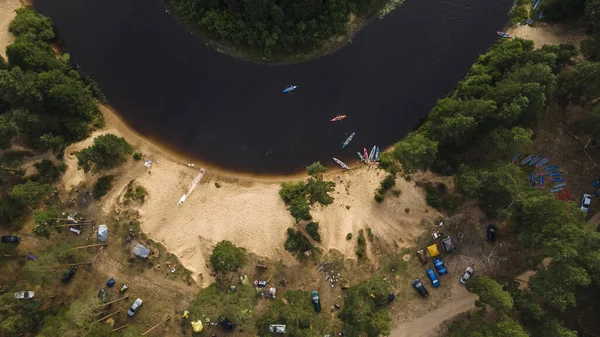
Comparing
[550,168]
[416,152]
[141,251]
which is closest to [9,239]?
[141,251]

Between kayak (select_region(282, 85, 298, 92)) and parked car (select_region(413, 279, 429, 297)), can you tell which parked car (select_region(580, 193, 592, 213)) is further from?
kayak (select_region(282, 85, 298, 92))

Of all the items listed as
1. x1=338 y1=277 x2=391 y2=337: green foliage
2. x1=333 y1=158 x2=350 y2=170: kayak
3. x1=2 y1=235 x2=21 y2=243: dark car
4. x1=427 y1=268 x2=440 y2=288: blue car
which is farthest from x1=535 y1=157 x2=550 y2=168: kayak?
x1=2 y1=235 x2=21 y2=243: dark car

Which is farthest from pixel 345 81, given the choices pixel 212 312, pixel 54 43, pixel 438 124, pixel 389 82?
pixel 54 43

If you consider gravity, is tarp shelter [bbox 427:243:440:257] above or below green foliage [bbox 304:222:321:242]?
below

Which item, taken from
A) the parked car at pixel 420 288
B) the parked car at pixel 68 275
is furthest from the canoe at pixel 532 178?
the parked car at pixel 68 275

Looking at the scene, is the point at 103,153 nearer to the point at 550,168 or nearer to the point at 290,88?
the point at 290,88

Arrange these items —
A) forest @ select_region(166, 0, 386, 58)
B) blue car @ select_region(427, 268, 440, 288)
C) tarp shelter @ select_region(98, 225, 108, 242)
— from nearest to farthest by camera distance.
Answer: blue car @ select_region(427, 268, 440, 288)
tarp shelter @ select_region(98, 225, 108, 242)
forest @ select_region(166, 0, 386, 58)
